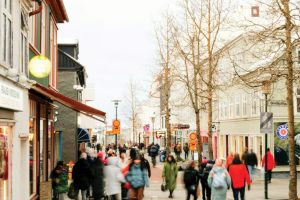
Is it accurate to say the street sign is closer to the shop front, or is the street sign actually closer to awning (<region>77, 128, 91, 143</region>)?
the shop front

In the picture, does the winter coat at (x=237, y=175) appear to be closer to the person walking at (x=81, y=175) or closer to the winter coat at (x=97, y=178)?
the winter coat at (x=97, y=178)

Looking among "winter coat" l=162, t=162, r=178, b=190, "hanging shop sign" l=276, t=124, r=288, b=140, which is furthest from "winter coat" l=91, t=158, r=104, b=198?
"hanging shop sign" l=276, t=124, r=288, b=140

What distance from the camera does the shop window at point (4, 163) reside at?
468 inches

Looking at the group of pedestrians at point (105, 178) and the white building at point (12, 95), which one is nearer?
the white building at point (12, 95)

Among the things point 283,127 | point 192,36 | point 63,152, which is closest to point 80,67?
point 63,152

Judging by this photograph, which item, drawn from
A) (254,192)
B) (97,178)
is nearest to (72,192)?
(97,178)

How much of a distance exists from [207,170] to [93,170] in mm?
3803

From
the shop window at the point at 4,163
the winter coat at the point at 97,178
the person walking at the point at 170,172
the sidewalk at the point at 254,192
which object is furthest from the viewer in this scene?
the sidewalk at the point at 254,192

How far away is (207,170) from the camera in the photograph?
61.2ft

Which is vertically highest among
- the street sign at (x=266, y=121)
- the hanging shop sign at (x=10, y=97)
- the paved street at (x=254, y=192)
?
the hanging shop sign at (x=10, y=97)

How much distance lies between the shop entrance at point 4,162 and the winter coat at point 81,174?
17.8 ft

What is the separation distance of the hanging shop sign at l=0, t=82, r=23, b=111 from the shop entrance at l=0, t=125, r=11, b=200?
1.76 ft

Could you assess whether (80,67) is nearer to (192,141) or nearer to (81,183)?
(192,141)

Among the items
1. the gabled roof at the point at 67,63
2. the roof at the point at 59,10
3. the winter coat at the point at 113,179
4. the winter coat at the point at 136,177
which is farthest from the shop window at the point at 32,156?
the gabled roof at the point at 67,63
